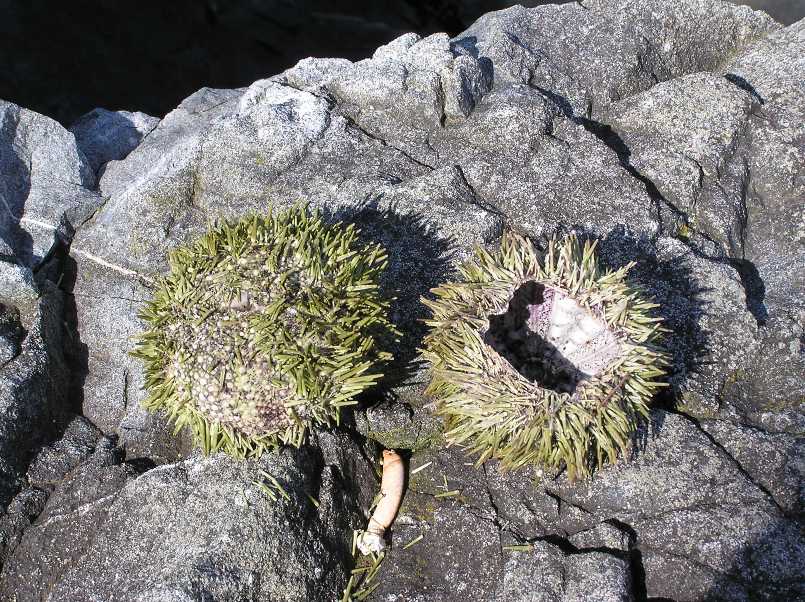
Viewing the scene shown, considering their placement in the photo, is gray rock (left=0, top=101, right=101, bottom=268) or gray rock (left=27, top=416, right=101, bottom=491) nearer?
gray rock (left=27, top=416, right=101, bottom=491)

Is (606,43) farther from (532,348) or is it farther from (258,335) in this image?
(258,335)

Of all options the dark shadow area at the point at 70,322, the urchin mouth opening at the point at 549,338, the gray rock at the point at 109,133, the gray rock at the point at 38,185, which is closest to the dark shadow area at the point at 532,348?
the urchin mouth opening at the point at 549,338

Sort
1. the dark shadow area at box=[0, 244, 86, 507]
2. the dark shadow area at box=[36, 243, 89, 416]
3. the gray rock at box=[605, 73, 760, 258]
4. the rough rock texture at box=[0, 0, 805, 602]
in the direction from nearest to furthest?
1. the rough rock texture at box=[0, 0, 805, 602]
2. the dark shadow area at box=[0, 244, 86, 507]
3. the dark shadow area at box=[36, 243, 89, 416]
4. the gray rock at box=[605, 73, 760, 258]

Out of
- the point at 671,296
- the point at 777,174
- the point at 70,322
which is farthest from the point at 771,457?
the point at 70,322

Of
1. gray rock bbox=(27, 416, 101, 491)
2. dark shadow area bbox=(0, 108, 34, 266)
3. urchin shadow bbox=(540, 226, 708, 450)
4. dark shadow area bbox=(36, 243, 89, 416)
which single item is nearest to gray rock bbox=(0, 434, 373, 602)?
gray rock bbox=(27, 416, 101, 491)

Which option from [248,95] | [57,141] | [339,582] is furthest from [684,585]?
[57,141]

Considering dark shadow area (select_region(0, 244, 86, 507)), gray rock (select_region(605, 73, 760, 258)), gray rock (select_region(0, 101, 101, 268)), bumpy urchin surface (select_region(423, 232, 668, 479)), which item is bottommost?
dark shadow area (select_region(0, 244, 86, 507))

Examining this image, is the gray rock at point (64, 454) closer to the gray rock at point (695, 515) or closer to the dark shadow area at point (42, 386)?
the dark shadow area at point (42, 386)

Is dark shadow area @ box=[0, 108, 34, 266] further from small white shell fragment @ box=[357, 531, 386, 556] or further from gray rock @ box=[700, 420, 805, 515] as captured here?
gray rock @ box=[700, 420, 805, 515]
